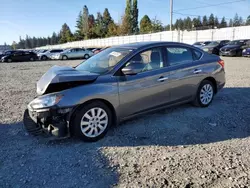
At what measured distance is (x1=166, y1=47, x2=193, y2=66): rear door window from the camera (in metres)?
4.75

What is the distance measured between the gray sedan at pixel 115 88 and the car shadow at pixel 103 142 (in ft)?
0.83

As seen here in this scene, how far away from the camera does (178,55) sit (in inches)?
194

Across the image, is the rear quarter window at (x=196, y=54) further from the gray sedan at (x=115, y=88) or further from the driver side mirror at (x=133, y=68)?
the driver side mirror at (x=133, y=68)

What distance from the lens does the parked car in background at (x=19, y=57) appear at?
26250mm

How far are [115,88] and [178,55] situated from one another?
1.80 meters

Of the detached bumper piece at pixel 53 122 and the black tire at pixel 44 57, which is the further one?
the black tire at pixel 44 57

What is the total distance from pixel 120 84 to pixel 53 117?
1.22 metres

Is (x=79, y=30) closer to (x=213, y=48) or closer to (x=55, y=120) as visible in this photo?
(x=213, y=48)

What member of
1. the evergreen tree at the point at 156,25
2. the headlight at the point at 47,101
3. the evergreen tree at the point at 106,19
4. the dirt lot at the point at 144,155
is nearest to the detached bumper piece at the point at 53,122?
the headlight at the point at 47,101

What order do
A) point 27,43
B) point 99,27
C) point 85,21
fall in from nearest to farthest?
1. point 99,27
2. point 85,21
3. point 27,43

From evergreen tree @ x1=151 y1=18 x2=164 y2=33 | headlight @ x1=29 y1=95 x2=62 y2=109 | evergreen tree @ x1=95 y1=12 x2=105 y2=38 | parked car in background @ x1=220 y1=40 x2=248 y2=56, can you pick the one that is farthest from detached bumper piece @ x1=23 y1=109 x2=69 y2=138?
evergreen tree @ x1=95 y1=12 x2=105 y2=38

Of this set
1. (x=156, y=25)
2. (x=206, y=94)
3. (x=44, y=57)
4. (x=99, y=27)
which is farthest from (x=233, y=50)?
(x=99, y=27)

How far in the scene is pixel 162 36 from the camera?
3906 centimetres

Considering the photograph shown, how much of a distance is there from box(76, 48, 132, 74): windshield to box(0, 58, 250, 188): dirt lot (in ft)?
3.76
